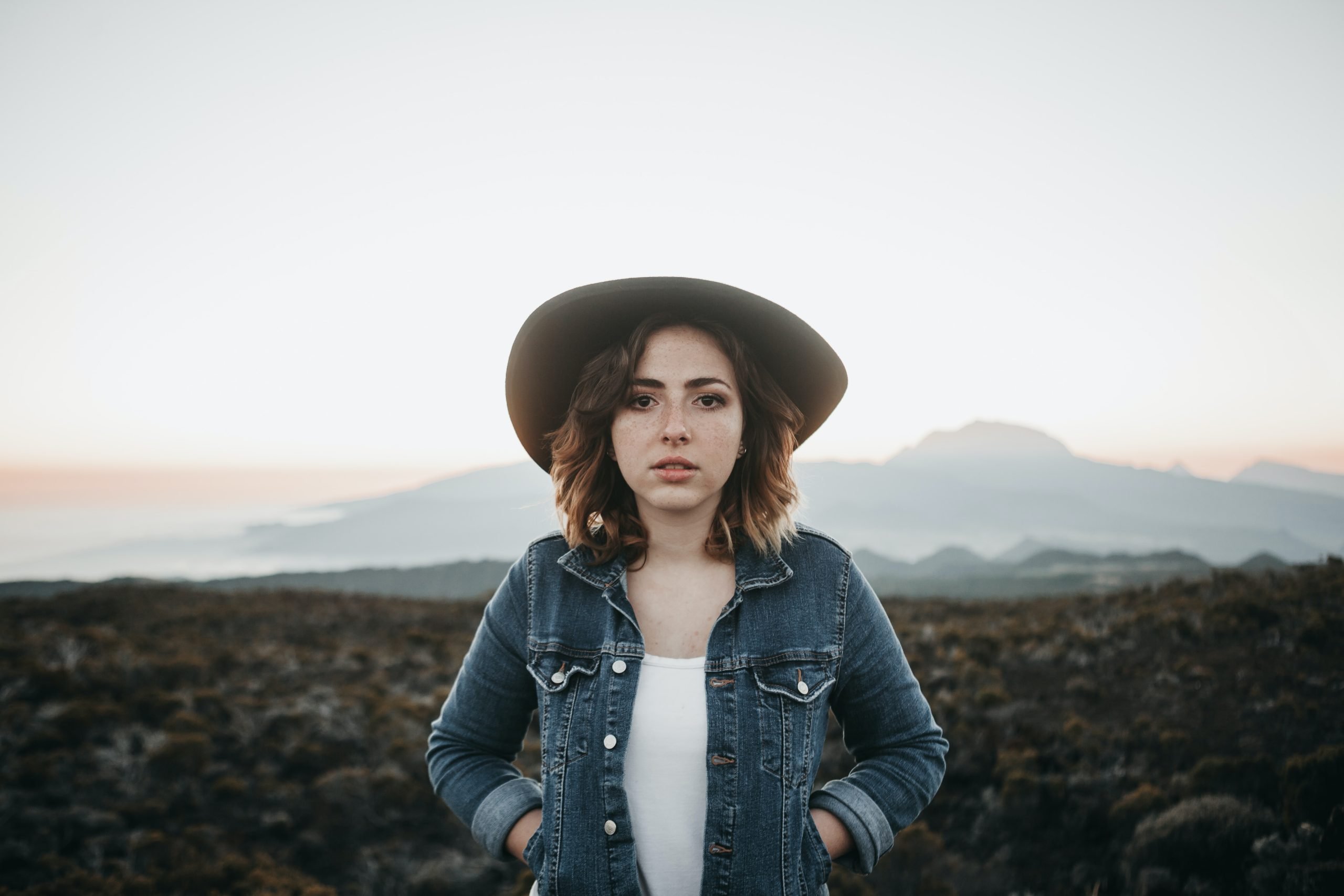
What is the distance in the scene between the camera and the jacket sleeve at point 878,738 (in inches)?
63.6

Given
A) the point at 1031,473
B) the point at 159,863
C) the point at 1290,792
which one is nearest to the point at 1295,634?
the point at 1290,792

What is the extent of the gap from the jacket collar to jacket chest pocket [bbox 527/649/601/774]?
0.65 ft

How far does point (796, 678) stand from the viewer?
5.19ft

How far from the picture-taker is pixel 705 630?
1.67m

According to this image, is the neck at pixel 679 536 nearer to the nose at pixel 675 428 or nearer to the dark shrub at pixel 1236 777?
the nose at pixel 675 428

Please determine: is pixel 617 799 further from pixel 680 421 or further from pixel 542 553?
pixel 680 421

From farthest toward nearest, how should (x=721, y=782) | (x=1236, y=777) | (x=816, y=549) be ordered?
(x=1236, y=777)
(x=816, y=549)
(x=721, y=782)

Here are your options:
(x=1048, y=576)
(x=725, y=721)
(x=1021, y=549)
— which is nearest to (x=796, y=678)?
(x=725, y=721)

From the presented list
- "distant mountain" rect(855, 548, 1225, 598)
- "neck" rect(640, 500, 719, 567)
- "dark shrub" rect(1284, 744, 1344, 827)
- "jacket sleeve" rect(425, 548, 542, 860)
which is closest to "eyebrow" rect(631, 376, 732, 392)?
"neck" rect(640, 500, 719, 567)

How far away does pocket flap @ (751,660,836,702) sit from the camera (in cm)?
156

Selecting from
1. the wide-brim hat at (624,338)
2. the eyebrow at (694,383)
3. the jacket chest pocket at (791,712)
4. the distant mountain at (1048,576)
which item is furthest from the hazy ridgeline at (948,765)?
the distant mountain at (1048,576)

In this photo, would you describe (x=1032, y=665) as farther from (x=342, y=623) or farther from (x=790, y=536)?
(x=342, y=623)

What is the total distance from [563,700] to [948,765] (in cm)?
626

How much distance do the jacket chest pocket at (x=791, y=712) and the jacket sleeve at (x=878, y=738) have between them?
93 millimetres
